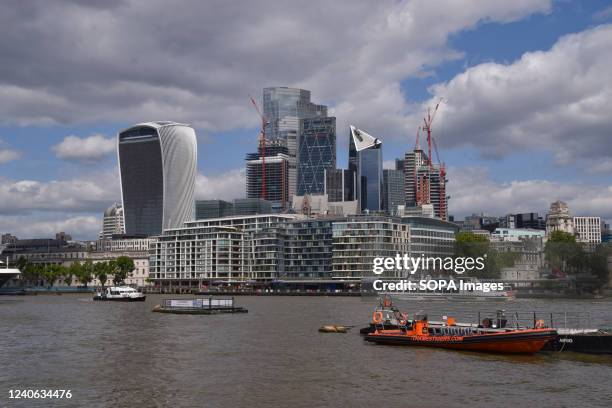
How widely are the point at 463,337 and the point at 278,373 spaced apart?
2144cm

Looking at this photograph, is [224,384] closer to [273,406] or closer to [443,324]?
[273,406]

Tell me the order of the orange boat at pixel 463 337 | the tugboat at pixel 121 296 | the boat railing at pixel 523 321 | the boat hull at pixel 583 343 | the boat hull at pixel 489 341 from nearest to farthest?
the boat hull at pixel 583 343
the boat hull at pixel 489 341
the orange boat at pixel 463 337
the boat railing at pixel 523 321
the tugboat at pixel 121 296

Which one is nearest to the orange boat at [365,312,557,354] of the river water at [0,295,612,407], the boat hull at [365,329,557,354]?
the boat hull at [365,329,557,354]

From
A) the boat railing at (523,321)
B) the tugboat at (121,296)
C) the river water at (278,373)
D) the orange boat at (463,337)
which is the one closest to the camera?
the river water at (278,373)

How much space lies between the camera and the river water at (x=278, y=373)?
4603 centimetres

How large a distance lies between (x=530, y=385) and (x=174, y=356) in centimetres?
3020

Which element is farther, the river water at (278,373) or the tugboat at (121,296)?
the tugboat at (121,296)

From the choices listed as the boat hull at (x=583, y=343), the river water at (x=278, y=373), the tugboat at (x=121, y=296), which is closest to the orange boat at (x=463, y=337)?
the river water at (x=278, y=373)

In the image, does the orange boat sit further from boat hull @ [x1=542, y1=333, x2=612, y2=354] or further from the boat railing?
the boat railing

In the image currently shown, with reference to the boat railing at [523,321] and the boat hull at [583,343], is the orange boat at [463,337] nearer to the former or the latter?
the boat hull at [583,343]

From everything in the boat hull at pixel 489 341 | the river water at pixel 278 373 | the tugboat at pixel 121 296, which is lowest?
the tugboat at pixel 121 296

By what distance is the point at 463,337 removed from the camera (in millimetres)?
68688

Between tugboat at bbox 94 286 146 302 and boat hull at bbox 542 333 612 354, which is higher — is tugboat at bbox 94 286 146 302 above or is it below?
below

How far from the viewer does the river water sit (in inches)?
1812
